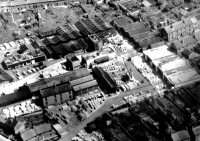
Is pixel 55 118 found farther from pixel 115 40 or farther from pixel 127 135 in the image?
pixel 115 40

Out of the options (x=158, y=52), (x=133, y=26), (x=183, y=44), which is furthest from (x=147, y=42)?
(x=183, y=44)

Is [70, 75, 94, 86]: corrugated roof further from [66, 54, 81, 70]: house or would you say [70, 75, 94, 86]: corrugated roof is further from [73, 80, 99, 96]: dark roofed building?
[66, 54, 81, 70]: house

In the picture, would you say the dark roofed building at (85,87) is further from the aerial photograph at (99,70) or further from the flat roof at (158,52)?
the flat roof at (158,52)

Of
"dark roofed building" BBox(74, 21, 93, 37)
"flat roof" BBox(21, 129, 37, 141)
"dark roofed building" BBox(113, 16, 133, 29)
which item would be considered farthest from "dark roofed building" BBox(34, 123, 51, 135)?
"dark roofed building" BBox(113, 16, 133, 29)

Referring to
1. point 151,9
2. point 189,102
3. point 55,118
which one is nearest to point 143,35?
point 151,9

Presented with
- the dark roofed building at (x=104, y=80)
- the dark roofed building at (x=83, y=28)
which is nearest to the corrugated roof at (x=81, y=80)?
the dark roofed building at (x=104, y=80)

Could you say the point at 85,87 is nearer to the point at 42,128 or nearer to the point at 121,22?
the point at 42,128
